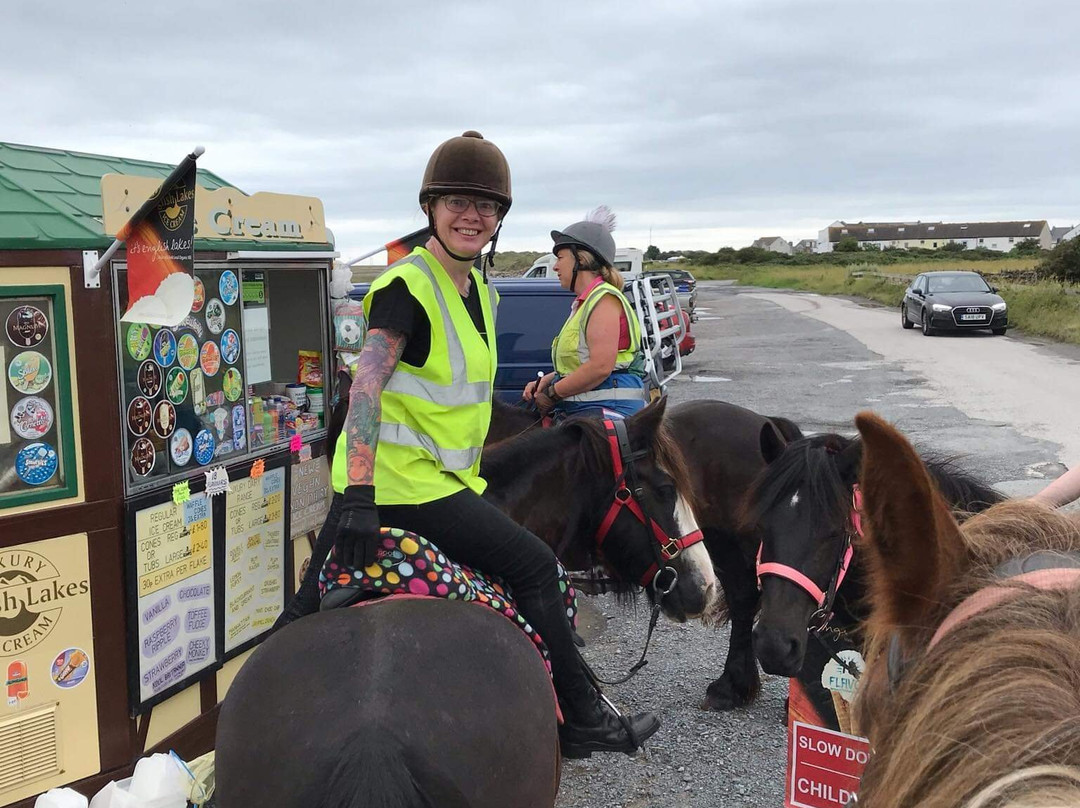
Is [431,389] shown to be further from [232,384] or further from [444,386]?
[232,384]

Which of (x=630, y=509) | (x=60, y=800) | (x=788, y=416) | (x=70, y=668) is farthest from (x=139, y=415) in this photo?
(x=788, y=416)

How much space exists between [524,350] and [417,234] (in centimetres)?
385

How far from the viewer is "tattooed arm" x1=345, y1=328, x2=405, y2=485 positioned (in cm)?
212

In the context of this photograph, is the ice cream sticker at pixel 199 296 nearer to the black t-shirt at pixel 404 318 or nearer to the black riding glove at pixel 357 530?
the black t-shirt at pixel 404 318

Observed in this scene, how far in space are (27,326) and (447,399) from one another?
180 centimetres

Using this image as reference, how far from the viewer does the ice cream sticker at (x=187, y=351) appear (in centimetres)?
377

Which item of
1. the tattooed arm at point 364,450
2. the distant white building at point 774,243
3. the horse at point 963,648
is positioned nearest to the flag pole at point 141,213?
the tattooed arm at point 364,450

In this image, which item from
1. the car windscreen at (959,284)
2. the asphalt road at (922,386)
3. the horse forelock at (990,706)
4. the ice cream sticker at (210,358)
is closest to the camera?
the horse forelock at (990,706)

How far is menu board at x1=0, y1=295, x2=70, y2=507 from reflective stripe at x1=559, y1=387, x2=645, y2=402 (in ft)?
8.48

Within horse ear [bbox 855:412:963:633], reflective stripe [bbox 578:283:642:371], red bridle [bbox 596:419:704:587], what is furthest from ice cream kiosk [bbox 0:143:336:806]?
Result: horse ear [bbox 855:412:963:633]

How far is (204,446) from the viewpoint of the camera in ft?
12.8

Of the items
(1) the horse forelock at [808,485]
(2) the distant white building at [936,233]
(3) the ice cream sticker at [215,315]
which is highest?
(2) the distant white building at [936,233]

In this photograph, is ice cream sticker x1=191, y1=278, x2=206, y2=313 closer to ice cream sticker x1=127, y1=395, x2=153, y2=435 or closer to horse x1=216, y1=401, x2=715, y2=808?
ice cream sticker x1=127, y1=395, x2=153, y2=435

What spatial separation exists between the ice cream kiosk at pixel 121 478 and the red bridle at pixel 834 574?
249cm
